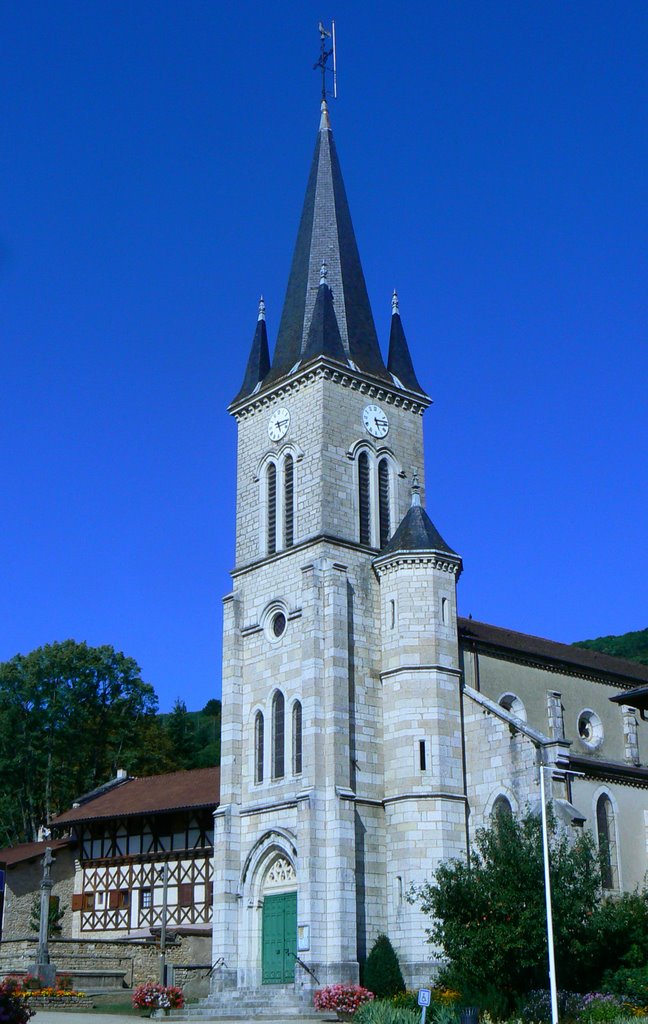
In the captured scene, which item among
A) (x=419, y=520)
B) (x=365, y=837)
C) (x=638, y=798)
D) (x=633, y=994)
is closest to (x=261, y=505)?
(x=419, y=520)

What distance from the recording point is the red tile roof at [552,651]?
38281 mm

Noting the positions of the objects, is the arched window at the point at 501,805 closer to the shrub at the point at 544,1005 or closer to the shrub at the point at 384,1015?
the shrub at the point at 544,1005

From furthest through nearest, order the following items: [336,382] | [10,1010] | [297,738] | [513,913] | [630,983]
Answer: [336,382], [297,738], [630,983], [513,913], [10,1010]

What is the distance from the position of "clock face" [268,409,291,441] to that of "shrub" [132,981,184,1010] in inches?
686

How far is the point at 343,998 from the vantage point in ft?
94.7

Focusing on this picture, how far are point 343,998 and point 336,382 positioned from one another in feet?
61.9

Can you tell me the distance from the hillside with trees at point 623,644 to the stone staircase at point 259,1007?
62.0 m

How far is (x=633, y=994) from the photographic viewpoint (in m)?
25.5

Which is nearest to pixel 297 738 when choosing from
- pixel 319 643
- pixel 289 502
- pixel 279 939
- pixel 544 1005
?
pixel 319 643

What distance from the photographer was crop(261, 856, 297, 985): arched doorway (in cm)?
3316

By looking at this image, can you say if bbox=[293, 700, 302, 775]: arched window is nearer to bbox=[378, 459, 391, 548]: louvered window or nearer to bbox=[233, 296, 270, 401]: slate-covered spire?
bbox=[378, 459, 391, 548]: louvered window

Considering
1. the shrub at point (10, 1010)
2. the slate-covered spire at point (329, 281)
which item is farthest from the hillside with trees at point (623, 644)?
the shrub at point (10, 1010)

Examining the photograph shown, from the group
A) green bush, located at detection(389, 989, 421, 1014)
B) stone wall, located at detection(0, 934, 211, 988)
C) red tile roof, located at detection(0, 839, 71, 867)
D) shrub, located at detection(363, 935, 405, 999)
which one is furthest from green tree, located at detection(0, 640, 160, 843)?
green bush, located at detection(389, 989, 421, 1014)

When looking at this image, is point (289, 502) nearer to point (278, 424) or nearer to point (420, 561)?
point (278, 424)
